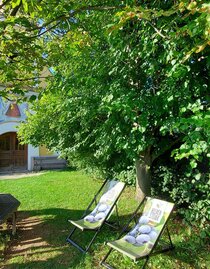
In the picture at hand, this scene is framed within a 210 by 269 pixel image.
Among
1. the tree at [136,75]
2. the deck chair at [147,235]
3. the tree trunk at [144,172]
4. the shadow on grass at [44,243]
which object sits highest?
the tree at [136,75]

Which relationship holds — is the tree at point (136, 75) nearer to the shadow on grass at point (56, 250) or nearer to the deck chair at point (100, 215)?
the deck chair at point (100, 215)

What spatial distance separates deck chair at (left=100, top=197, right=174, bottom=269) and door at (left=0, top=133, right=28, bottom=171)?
590 inches

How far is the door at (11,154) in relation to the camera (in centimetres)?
1809

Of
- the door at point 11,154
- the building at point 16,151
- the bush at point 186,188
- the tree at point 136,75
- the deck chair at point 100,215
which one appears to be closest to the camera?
the tree at point 136,75

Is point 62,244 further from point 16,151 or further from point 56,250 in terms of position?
point 16,151

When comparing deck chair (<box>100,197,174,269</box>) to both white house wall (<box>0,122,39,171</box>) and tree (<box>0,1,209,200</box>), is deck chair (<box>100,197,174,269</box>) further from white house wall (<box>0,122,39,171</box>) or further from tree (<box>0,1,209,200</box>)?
white house wall (<box>0,122,39,171</box>)

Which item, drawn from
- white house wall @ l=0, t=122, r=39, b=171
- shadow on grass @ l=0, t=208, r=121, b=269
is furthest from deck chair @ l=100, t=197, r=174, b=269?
white house wall @ l=0, t=122, r=39, b=171

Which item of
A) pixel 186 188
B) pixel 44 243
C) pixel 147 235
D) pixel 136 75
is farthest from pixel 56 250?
pixel 136 75

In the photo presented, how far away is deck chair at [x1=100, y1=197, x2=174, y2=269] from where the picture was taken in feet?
12.1

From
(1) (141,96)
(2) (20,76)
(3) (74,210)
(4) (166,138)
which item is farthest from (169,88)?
(3) (74,210)

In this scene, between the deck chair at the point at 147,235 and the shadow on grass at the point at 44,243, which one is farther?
the shadow on grass at the point at 44,243

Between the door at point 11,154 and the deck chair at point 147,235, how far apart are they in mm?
14973

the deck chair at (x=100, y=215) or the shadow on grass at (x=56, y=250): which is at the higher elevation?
the deck chair at (x=100, y=215)

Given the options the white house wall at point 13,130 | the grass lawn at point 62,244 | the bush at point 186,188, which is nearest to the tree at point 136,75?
the bush at point 186,188
